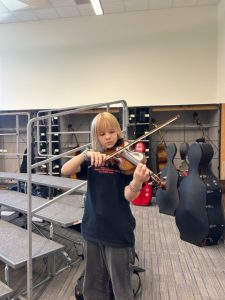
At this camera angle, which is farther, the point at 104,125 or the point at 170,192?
the point at 170,192

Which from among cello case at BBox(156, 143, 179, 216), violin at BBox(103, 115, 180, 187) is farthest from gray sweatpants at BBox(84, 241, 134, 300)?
cello case at BBox(156, 143, 179, 216)

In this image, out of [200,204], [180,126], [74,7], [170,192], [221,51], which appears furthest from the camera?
[180,126]

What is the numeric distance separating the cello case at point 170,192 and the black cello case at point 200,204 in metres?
0.70

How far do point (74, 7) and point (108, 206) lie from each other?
479 centimetres

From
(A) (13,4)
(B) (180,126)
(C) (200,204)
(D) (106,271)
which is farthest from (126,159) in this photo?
(A) (13,4)

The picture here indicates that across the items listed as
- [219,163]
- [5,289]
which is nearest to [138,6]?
[219,163]

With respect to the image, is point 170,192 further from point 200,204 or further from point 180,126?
point 180,126

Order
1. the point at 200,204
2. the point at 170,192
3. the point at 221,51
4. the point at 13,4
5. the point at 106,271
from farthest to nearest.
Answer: the point at 13,4 < the point at 221,51 < the point at 170,192 < the point at 200,204 < the point at 106,271

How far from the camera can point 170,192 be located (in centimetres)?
355

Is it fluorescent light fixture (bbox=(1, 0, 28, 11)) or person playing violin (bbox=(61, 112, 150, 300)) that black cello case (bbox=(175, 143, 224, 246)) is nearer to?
person playing violin (bbox=(61, 112, 150, 300))

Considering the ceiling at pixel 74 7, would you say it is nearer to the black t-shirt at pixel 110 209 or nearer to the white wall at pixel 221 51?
the white wall at pixel 221 51

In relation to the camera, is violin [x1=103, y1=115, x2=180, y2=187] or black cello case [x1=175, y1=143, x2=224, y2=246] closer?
violin [x1=103, y1=115, x2=180, y2=187]

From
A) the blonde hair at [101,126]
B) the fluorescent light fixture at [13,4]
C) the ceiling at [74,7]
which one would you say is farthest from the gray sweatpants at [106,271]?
the fluorescent light fixture at [13,4]

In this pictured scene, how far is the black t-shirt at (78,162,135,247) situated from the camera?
4.45 ft
